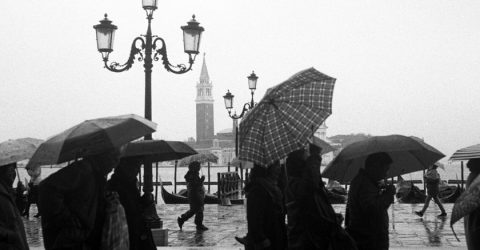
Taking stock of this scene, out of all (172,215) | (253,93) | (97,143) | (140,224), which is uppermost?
(253,93)

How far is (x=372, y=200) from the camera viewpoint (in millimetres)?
4527

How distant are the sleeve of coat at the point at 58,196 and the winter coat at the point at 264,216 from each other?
1.27m

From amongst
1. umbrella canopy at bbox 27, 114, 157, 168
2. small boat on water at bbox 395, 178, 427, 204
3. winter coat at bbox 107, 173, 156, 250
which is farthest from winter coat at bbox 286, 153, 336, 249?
small boat on water at bbox 395, 178, 427, 204

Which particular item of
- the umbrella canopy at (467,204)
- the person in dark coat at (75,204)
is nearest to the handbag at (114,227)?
the person in dark coat at (75,204)

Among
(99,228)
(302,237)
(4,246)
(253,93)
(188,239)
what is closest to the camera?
(4,246)

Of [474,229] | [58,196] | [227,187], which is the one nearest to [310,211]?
[474,229]

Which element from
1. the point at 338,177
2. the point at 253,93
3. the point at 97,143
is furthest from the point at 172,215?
the point at 97,143

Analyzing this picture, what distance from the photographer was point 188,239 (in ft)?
35.1

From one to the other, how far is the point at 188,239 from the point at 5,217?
7.09 meters

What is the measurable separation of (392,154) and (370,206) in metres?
0.98

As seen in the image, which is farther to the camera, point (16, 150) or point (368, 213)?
point (368, 213)

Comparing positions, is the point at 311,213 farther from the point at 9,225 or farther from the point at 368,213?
the point at 9,225

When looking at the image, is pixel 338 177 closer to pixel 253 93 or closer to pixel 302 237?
pixel 302 237

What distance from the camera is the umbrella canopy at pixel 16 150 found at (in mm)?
4064
